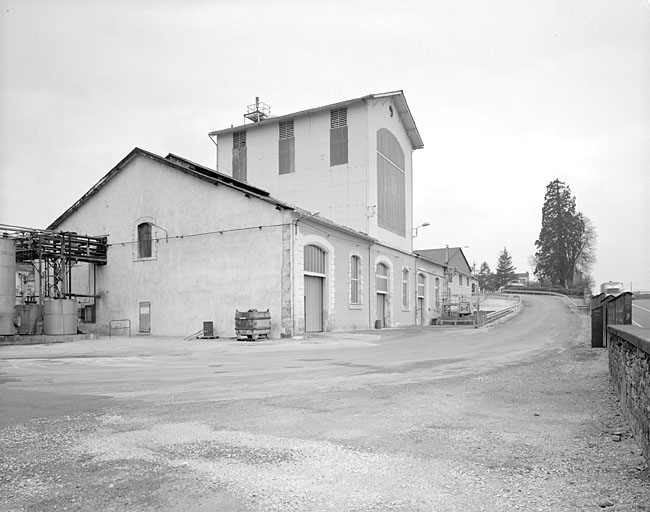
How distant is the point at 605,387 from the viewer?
8992 millimetres

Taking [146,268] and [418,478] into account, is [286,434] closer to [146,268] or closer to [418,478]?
[418,478]

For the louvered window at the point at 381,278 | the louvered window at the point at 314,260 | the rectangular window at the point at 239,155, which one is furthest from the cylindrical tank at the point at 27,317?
the louvered window at the point at 381,278

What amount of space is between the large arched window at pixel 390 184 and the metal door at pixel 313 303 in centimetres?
891

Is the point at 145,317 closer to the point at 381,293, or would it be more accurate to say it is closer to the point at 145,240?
the point at 145,240

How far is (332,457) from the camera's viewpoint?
16.8ft

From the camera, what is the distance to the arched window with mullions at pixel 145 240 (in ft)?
93.0

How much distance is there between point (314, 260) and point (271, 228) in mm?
3086

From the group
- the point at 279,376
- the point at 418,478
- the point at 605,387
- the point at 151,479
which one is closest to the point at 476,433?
the point at 418,478

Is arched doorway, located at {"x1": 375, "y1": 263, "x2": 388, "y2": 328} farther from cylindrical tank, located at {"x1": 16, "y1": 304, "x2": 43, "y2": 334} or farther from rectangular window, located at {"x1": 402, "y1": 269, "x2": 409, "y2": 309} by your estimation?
cylindrical tank, located at {"x1": 16, "y1": 304, "x2": 43, "y2": 334}

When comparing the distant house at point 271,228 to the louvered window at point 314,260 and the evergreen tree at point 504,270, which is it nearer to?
the louvered window at point 314,260

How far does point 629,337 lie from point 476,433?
1978 millimetres

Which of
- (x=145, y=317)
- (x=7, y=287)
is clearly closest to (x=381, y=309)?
(x=145, y=317)

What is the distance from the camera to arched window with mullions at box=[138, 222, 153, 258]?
28344 millimetres

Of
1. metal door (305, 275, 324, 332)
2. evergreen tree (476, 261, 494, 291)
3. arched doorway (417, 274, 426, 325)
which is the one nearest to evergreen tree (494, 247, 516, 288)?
evergreen tree (476, 261, 494, 291)
